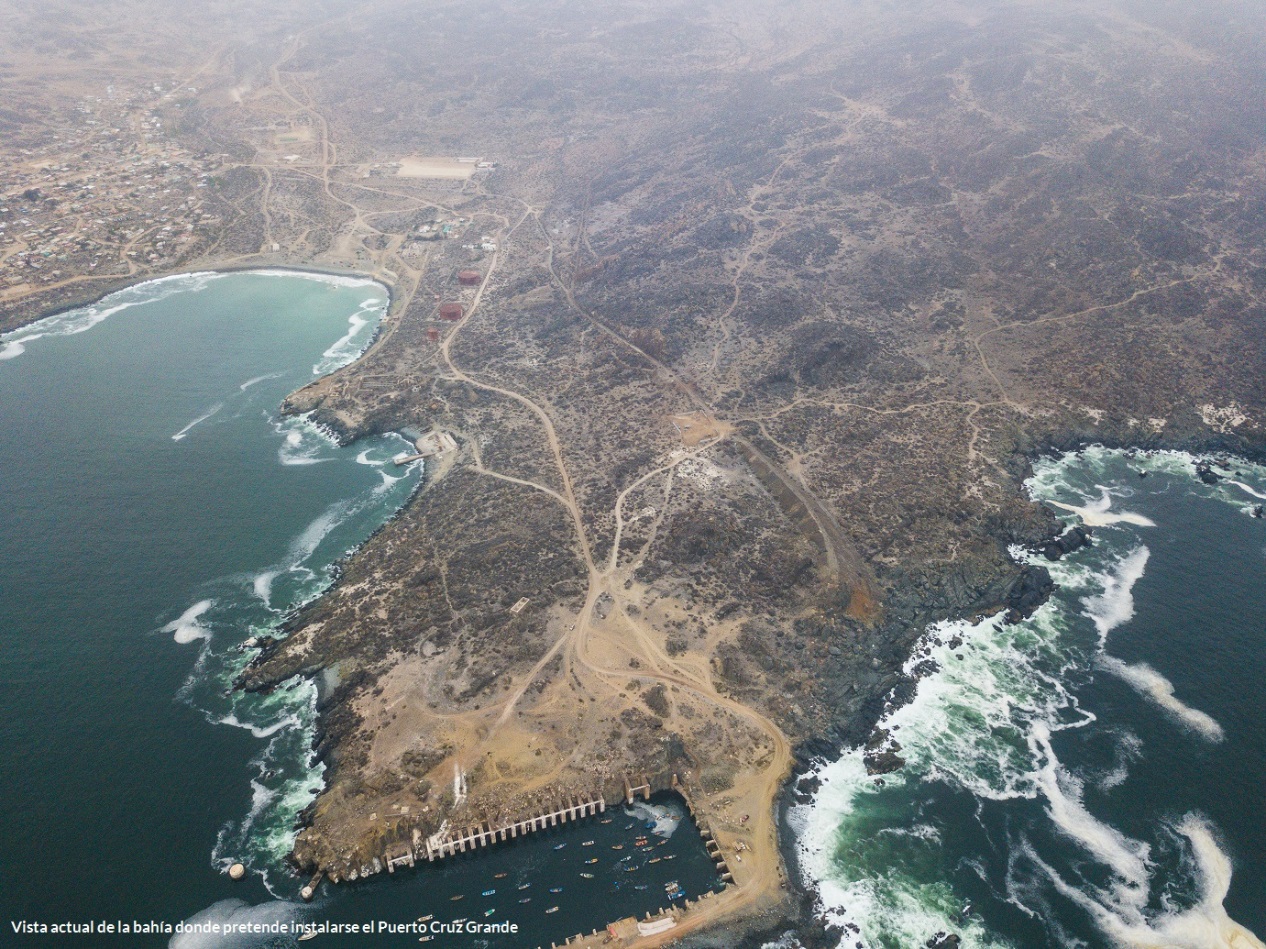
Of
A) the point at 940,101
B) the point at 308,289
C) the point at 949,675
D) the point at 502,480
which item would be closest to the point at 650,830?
the point at 949,675

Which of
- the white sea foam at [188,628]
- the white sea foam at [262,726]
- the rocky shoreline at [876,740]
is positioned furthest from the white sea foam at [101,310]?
the rocky shoreline at [876,740]

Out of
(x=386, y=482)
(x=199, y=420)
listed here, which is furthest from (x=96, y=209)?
(x=386, y=482)

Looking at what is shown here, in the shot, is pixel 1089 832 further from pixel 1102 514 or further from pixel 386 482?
pixel 386 482

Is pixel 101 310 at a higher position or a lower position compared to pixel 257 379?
lower

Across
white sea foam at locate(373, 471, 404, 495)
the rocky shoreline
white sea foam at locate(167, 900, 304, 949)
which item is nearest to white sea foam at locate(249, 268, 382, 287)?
white sea foam at locate(373, 471, 404, 495)

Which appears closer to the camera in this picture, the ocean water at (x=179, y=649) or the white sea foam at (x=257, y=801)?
the ocean water at (x=179, y=649)

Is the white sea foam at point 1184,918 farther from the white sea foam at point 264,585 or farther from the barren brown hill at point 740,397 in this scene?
the white sea foam at point 264,585

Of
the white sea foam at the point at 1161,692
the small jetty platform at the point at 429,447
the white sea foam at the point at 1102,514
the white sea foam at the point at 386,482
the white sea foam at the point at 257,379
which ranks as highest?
the white sea foam at the point at 1102,514

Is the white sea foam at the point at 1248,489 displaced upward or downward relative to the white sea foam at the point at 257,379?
upward
